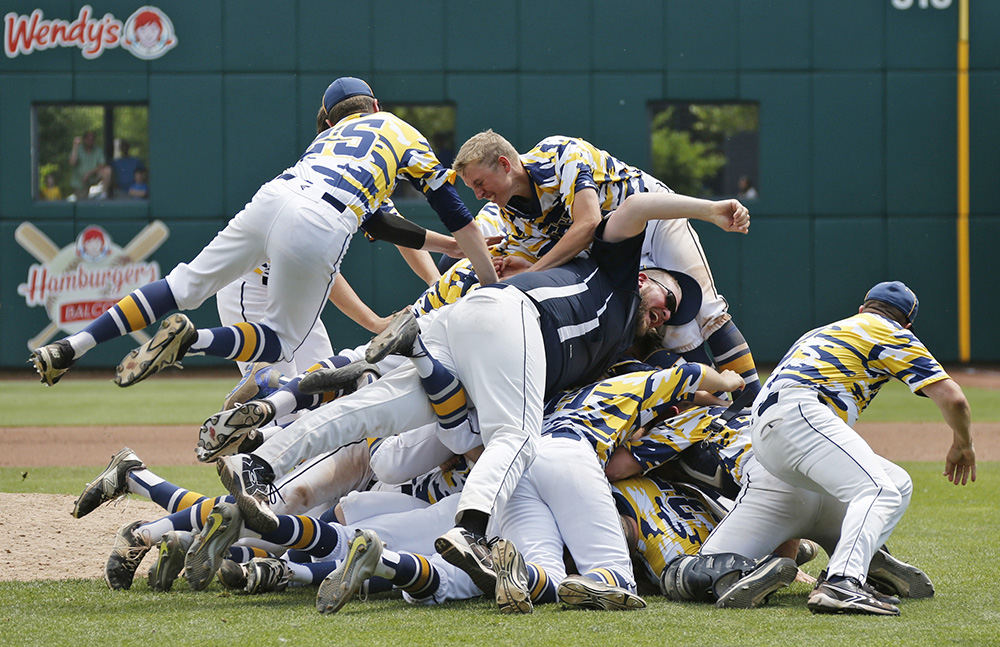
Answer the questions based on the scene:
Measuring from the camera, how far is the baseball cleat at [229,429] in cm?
457

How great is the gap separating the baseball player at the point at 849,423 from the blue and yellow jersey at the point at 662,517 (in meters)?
0.53

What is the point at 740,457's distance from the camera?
17.1 ft

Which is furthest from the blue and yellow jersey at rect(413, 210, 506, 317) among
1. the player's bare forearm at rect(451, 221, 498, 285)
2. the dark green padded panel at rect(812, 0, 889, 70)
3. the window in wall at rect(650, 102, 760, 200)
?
the dark green padded panel at rect(812, 0, 889, 70)

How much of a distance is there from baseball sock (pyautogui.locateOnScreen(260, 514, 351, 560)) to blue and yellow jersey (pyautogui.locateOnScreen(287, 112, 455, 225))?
5.15 feet

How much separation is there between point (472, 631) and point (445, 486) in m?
1.36

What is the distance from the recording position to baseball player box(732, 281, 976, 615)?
4270 millimetres

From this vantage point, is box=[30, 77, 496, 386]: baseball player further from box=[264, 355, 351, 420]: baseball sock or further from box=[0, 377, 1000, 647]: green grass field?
box=[0, 377, 1000, 647]: green grass field

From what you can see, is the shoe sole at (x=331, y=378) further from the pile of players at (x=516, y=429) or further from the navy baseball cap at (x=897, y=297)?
the navy baseball cap at (x=897, y=297)

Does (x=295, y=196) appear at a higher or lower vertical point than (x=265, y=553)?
higher

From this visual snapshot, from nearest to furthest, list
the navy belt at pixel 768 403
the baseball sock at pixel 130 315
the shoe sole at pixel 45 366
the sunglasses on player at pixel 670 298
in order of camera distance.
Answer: the navy belt at pixel 768 403 → the shoe sole at pixel 45 366 → the baseball sock at pixel 130 315 → the sunglasses on player at pixel 670 298

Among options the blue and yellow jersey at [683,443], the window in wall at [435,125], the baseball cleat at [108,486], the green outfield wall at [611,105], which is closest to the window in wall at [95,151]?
the green outfield wall at [611,105]

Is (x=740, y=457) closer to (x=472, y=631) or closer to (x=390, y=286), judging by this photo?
(x=472, y=631)

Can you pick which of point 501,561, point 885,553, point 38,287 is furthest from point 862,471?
point 38,287

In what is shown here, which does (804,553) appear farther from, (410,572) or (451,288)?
(451,288)
